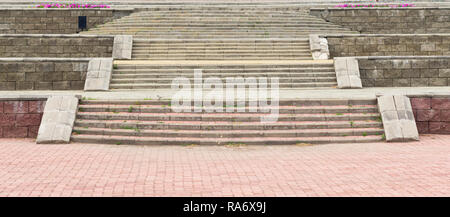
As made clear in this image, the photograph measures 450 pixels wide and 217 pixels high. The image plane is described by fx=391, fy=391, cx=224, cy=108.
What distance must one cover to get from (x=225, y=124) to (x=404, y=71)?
786 centimetres

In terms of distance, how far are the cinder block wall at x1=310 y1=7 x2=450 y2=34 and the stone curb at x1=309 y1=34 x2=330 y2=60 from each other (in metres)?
7.12

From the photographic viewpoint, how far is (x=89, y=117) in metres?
9.34

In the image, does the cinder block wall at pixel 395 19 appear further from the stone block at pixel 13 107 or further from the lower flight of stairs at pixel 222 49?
the stone block at pixel 13 107

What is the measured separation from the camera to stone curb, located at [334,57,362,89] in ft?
42.2

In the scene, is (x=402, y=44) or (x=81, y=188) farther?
(x=402, y=44)

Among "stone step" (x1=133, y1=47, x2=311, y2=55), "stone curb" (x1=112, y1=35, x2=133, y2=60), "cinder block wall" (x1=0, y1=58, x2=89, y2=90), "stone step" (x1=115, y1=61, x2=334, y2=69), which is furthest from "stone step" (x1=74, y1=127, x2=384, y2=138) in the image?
"stone step" (x1=133, y1=47, x2=311, y2=55)

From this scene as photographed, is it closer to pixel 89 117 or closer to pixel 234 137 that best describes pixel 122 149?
pixel 89 117

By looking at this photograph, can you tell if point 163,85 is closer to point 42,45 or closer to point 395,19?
point 42,45

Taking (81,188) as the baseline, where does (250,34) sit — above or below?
above

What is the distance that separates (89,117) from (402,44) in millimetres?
12717

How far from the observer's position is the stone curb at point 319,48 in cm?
1560

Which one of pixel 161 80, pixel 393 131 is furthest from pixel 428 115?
pixel 161 80

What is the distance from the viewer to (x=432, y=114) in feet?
31.1

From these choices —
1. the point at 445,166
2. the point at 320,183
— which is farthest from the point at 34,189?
the point at 445,166
